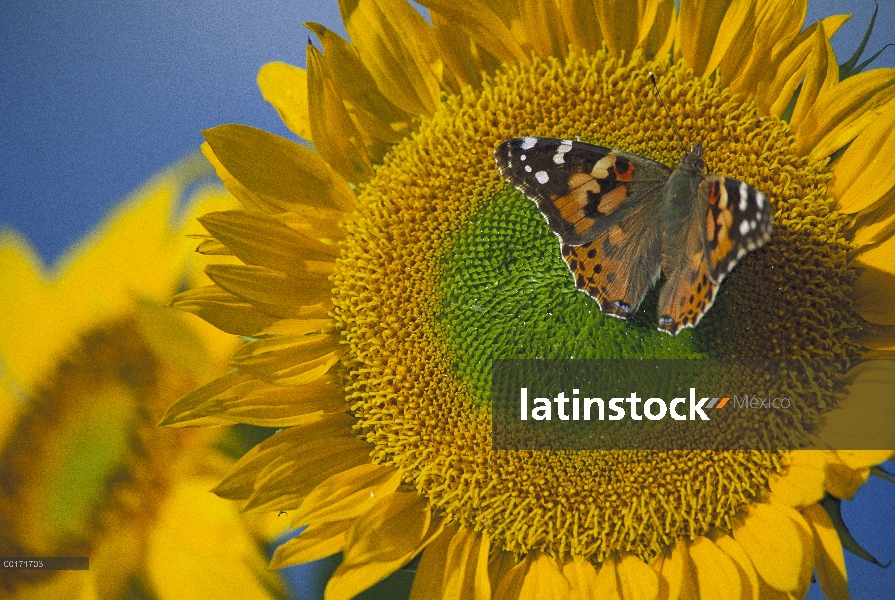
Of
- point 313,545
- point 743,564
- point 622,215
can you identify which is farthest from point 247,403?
point 743,564

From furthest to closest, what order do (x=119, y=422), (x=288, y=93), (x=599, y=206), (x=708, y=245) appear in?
1. (x=119, y=422)
2. (x=288, y=93)
3. (x=599, y=206)
4. (x=708, y=245)

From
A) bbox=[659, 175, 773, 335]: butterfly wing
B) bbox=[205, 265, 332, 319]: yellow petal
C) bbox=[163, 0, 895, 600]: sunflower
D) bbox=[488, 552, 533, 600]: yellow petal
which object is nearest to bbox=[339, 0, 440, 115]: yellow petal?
bbox=[163, 0, 895, 600]: sunflower

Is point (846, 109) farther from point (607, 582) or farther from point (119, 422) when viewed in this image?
point (119, 422)

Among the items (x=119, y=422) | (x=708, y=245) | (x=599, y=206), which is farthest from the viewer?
(x=119, y=422)

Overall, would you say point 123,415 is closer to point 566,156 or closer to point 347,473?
point 347,473

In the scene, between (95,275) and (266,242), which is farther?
(95,275)
